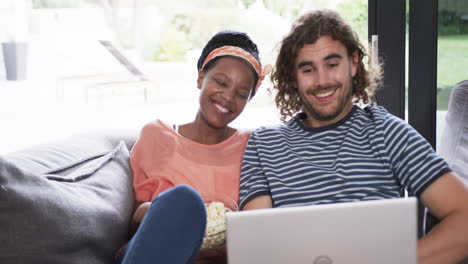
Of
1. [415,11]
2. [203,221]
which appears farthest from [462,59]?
[203,221]

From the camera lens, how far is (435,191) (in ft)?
4.45

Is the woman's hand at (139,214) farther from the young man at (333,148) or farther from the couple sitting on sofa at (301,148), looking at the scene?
the young man at (333,148)

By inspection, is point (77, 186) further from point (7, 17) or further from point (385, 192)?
point (7, 17)

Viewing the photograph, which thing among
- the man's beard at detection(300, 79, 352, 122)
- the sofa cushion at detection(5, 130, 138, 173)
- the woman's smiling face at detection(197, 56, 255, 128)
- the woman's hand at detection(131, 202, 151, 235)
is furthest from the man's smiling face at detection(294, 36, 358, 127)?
the sofa cushion at detection(5, 130, 138, 173)

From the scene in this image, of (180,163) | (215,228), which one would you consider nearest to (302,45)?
(180,163)

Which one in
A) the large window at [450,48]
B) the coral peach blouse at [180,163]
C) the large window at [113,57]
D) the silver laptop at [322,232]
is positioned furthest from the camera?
the large window at [113,57]

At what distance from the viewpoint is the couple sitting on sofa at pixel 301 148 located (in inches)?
54.9

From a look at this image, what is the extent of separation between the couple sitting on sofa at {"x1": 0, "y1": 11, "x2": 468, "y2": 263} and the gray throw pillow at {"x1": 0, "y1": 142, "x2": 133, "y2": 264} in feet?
0.09

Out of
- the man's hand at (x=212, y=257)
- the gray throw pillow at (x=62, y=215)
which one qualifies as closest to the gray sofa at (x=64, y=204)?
the gray throw pillow at (x=62, y=215)

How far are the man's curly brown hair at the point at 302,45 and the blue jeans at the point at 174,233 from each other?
27.2 inches

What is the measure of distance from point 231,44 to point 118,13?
1408mm

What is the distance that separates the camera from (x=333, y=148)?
158 cm

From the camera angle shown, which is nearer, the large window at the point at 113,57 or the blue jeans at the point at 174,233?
the blue jeans at the point at 174,233

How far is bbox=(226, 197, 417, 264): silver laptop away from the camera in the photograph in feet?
3.29
